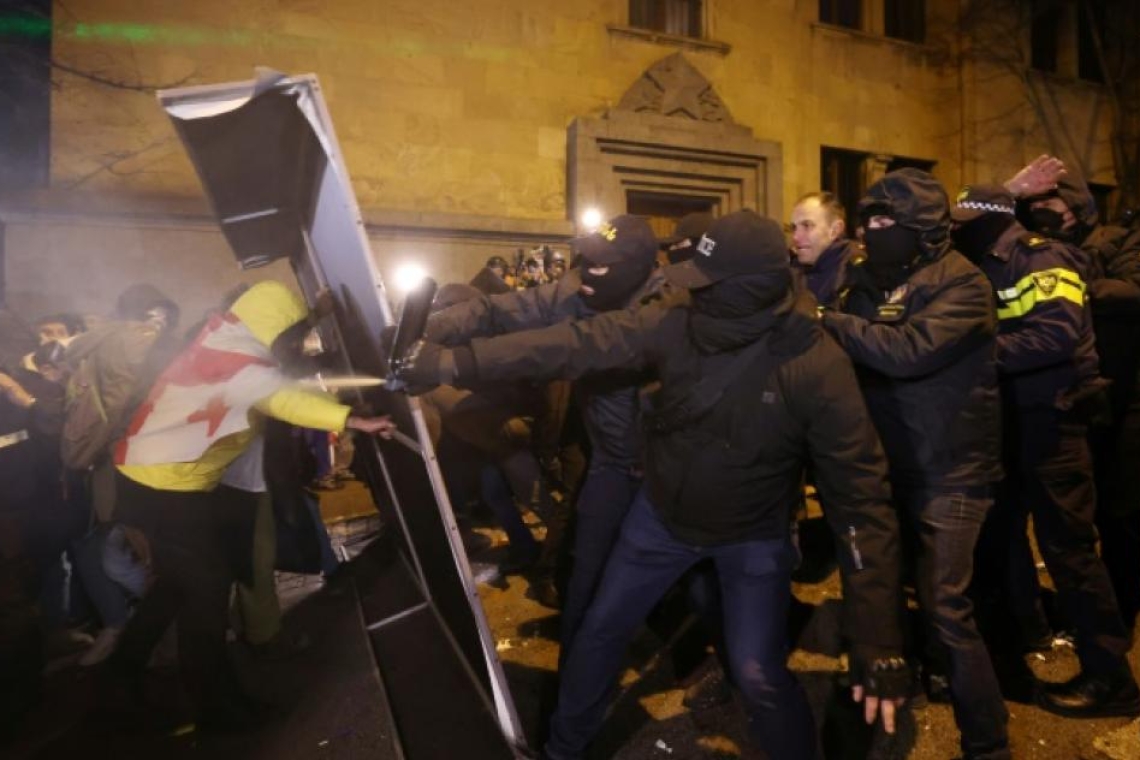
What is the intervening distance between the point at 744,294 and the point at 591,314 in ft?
3.52

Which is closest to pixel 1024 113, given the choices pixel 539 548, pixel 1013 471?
pixel 1013 471

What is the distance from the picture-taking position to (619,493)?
2.87 meters

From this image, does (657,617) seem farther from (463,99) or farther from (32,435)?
(463,99)

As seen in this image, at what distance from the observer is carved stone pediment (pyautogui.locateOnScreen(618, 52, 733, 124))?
8914 millimetres

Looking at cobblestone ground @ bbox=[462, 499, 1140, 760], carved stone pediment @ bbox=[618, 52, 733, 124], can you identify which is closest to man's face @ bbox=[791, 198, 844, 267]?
cobblestone ground @ bbox=[462, 499, 1140, 760]

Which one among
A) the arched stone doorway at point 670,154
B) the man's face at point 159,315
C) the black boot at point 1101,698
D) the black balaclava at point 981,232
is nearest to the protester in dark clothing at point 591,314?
the black balaclava at point 981,232

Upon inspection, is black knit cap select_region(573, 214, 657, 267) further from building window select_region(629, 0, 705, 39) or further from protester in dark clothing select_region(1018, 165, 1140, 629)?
building window select_region(629, 0, 705, 39)

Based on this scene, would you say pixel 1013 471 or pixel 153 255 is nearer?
pixel 1013 471

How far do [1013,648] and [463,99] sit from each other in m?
7.69

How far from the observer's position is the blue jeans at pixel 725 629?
2.17 m

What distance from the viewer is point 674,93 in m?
9.02

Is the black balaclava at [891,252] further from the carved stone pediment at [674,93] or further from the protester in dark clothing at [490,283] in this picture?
the carved stone pediment at [674,93]

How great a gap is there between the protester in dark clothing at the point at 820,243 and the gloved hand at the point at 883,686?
197 centimetres

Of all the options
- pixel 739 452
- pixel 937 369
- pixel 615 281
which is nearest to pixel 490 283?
pixel 615 281
